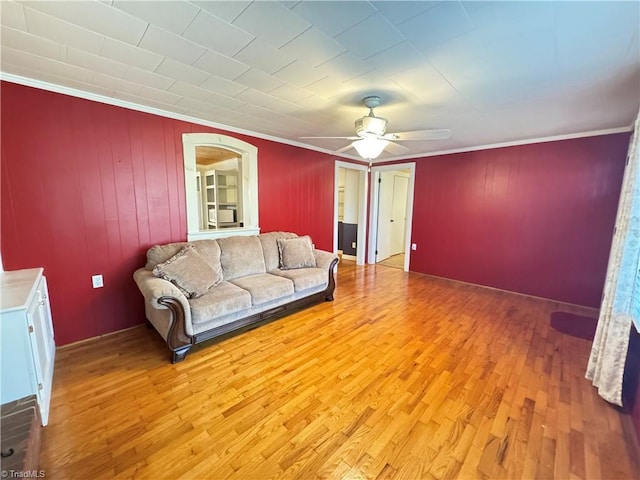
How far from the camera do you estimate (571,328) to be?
9.77ft

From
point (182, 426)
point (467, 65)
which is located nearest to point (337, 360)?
point (182, 426)

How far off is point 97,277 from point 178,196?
3.77ft

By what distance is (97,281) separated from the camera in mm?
2635

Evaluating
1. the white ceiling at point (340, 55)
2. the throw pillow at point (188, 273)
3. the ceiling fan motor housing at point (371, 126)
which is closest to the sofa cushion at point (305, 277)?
the throw pillow at point (188, 273)

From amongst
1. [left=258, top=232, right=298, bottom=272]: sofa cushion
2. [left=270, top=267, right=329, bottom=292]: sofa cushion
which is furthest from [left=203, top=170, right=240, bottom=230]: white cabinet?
[left=270, top=267, right=329, bottom=292]: sofa cushion

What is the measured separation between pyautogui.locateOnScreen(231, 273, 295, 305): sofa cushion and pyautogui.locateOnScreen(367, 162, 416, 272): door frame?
3.05 m

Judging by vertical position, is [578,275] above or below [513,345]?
above

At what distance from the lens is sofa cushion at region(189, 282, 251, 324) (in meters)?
2.32

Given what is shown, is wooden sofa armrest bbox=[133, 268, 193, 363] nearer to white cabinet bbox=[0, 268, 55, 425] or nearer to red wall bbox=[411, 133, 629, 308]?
white cabinet bbox=[0, 268, 55, 425]

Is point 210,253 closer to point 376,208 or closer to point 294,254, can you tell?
point 294,254

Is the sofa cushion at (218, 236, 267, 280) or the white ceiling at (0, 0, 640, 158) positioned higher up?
the white ceiling at (0, 0, 640, 158)

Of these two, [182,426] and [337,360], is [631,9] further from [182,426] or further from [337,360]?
[182,426]

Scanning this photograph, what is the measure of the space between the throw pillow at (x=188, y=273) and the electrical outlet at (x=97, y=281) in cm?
66

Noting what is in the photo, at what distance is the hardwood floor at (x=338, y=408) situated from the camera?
4.59 feet
